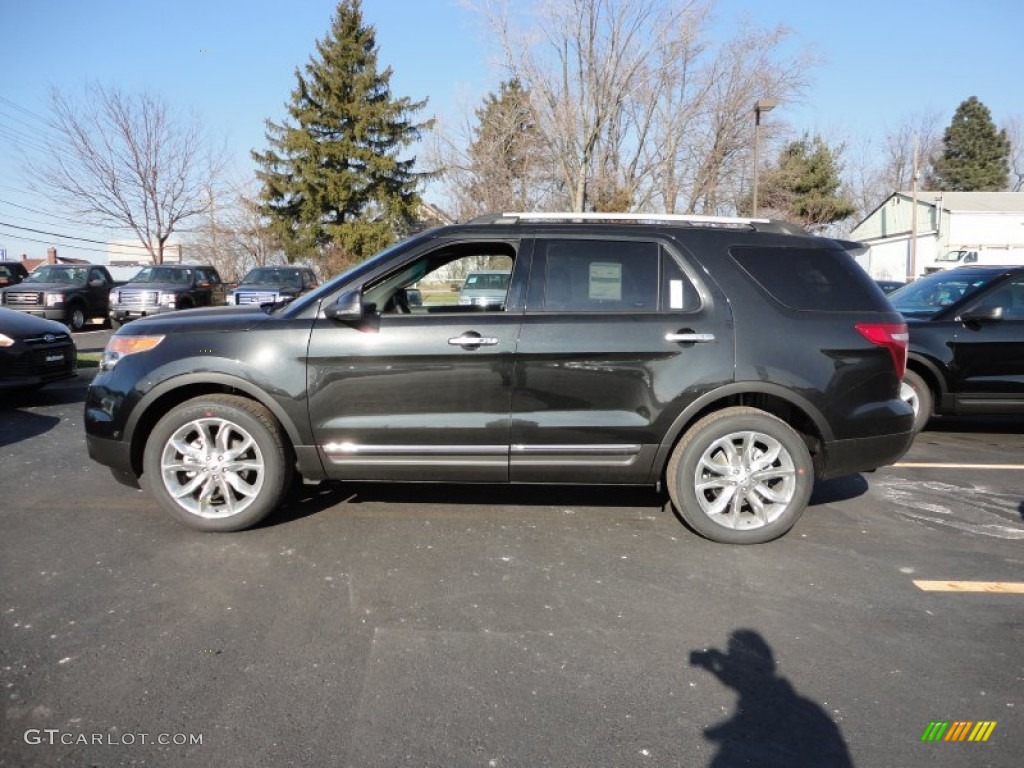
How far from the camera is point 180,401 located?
14.1ft

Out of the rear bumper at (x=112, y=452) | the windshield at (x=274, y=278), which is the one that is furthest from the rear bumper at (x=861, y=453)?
the windshield at (x=274, y=278)

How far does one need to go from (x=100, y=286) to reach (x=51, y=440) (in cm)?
1533

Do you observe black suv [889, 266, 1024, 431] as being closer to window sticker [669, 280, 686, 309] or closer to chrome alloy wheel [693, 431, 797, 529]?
chrome alloy wheel [693, 431, 797, 529]

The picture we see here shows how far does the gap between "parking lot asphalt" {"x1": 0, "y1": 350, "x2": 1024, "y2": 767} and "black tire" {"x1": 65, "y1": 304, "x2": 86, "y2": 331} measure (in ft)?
52.2

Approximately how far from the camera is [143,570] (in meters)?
3.68

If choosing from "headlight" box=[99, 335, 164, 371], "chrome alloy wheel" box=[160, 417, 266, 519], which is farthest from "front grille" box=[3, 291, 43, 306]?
"chrome alloy wheel" box=[160, 417, 266, 519]

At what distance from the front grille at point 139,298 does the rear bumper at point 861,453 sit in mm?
18099

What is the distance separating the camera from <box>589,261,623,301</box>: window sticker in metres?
4.18

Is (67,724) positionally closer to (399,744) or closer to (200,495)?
(399,744)

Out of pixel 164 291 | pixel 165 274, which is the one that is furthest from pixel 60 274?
pixel 164 291

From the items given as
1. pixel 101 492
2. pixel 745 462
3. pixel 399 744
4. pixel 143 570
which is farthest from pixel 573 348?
pixel 101 492

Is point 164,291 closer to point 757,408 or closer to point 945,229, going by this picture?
point 757,408

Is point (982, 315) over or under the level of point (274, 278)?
under

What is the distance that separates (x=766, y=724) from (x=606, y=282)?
8.22 feet
